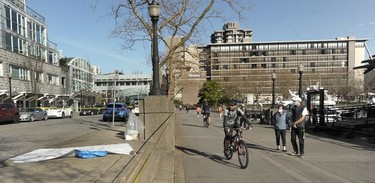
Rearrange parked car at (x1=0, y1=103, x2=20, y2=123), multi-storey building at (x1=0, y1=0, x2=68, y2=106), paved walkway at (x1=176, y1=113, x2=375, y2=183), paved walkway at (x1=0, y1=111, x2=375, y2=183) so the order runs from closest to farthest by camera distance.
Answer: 1. paved walkway at (x1=0, y1=111, x2=375, y2=183)
2. paved walkway at (x1=176, y1=113, x2=375, y2=183)
3. parked car at (x1=0, y1=103, x2=20, y2=123)
4. multi-storey building at (x1=0, y1=0, x2=68, y2=106)

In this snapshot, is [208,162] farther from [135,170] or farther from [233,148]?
[135,170]

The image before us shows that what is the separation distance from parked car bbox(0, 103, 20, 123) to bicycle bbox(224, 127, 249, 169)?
81.0ft

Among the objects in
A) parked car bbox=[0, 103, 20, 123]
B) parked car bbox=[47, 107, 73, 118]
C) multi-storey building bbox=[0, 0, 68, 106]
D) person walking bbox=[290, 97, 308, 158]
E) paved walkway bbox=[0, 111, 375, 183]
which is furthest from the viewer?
multi-storey building bbox=[0, 0, 68, 106]

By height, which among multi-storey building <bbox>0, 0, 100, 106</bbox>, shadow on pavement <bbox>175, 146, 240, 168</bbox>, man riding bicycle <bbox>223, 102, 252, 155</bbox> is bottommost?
shadow on pavement <bbox>175, 146, 240, 168</bbox>

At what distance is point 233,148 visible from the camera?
9.70 m

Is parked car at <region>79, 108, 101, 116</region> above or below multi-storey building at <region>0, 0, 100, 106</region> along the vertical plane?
below

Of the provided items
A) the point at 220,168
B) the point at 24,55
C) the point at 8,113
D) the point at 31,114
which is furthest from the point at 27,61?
the point at 220,168

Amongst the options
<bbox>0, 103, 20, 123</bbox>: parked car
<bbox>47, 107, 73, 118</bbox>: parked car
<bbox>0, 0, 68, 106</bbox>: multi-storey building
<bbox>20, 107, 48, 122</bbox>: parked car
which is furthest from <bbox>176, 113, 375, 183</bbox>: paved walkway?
<bbox>0, 0, 68, 106</bbox>: multi-storey building

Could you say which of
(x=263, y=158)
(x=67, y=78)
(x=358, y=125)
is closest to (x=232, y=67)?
(x=67, y=78)

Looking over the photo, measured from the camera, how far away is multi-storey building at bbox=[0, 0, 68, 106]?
143ft

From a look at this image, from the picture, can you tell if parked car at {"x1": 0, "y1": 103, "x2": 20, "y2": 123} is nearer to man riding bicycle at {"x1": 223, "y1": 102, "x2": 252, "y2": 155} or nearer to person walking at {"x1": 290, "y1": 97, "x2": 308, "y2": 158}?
man riding bicycle at {"x1": 223, "y1": 102, "x2": 252, "y2": 155}

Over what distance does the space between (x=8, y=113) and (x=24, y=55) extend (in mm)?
21659

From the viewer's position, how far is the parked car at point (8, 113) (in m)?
29.0

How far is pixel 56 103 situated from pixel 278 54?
97.8m
